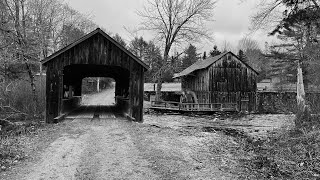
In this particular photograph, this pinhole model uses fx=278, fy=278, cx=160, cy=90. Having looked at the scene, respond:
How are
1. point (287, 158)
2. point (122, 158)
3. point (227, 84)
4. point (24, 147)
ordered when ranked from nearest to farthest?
point (287, 158)
point (122, 158)
point (24, 147)
point (227, 84)

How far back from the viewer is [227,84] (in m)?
29.2

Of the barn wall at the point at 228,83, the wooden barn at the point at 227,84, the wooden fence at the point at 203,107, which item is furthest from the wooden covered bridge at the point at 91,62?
the barn wall at the point at 228,83

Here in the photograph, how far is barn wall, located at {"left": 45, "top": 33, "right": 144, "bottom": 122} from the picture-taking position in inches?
532

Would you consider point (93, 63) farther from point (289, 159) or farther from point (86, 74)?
point (289, 159)

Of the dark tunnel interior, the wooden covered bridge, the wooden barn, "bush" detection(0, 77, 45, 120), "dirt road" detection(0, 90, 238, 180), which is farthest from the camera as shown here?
the wooden barn

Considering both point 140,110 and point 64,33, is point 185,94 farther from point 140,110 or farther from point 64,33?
point 140,110

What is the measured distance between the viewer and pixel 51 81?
1349 centimetres

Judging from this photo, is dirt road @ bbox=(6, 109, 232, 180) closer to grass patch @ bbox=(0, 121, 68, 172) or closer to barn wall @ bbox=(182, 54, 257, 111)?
grass patch @ bbox=(0, 121, 68, 172)

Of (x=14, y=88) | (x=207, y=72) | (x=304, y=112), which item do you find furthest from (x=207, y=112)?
(x=304, y=112)

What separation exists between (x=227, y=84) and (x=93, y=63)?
60.8 feet

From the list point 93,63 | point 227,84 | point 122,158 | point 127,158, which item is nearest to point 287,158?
point 127,158

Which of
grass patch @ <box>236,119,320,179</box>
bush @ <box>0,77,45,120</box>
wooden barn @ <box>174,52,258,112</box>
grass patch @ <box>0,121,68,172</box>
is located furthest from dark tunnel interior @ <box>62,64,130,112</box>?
grass patch @ <box>236,119,320,179</box>

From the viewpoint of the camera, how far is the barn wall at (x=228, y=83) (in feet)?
94.8

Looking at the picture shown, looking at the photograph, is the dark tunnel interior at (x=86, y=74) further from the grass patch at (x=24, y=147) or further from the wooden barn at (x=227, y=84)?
the wooden barn at (x=227, y=84)
